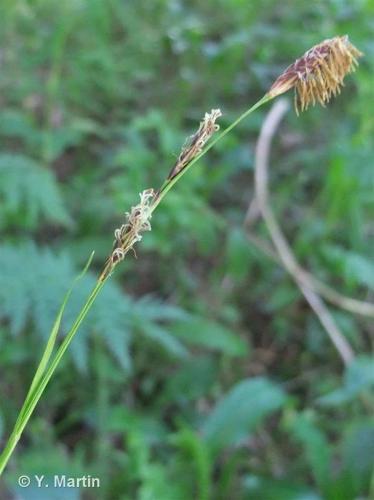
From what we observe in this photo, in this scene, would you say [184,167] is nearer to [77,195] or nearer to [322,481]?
[322,481]

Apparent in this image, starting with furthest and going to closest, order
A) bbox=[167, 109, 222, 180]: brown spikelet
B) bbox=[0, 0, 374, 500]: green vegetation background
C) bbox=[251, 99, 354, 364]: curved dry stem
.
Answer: bbox=[251, 99, 354, 364]: curved dry stem, bbox=[0, 0, 374, 500]: green vegetation background, bbox=[167, 109, 222, 180]: brown spikelet

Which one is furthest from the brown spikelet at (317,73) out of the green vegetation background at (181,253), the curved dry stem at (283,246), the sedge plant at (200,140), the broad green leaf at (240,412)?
the curved dry stem at (283,246)

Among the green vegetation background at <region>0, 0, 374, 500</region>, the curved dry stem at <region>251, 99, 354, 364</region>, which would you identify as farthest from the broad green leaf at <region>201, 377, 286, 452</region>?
the curved dry stem at <region>251, 99, 354, 364</region>

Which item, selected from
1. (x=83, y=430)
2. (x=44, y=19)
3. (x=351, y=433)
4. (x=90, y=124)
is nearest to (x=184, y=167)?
(x=351, y=433)

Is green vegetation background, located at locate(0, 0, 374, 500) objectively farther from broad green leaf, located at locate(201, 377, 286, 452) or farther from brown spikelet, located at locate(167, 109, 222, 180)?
brown spikelet, located at locate(167, 109, 222, 180)

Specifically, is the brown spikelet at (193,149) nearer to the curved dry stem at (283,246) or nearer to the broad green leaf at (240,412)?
the broad green leaf at (240,412)
